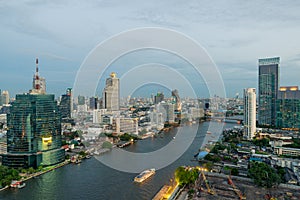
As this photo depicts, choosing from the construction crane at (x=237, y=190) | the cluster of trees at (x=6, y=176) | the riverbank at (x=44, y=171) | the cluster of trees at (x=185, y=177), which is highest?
the cluster of trees at (x=185, y=177)

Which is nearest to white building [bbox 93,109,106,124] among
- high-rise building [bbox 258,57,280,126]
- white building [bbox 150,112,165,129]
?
white building [bbox 150,112,165,129]

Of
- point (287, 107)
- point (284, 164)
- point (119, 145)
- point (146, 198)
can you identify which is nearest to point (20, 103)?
point (119, 145)

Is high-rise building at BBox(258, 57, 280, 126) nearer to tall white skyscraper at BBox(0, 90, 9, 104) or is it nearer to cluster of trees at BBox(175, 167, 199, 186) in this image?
cluster of trees at BBox(175, 167, 199, 186)

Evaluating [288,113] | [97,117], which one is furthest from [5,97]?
[288,113]

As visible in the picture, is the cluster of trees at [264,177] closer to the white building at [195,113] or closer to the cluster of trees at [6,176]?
the cluster of trees at [6,176]

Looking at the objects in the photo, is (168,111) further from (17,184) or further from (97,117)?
(17,184)

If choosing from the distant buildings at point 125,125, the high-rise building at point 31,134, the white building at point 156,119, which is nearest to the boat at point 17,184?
the high-rise building at point 31,134

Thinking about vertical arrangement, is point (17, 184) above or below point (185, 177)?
below
